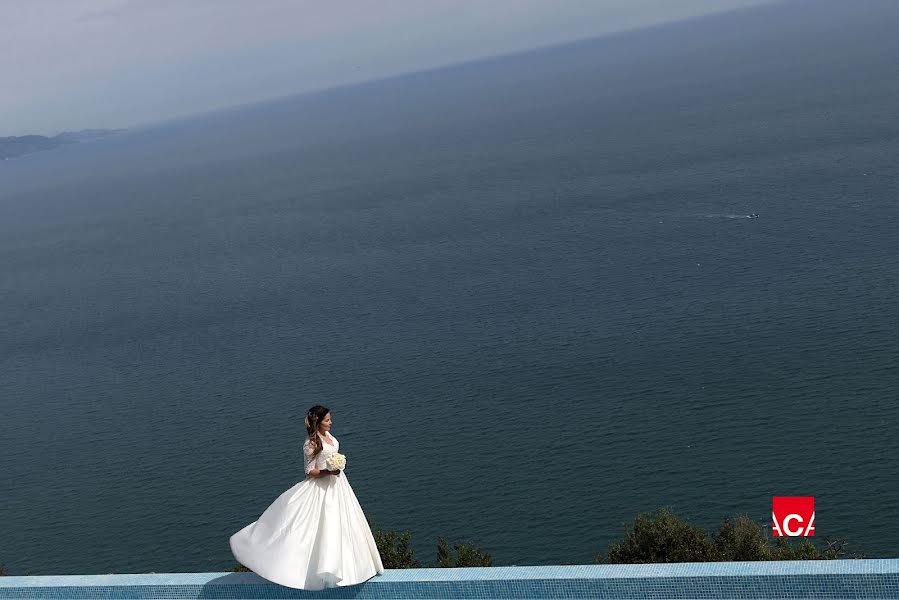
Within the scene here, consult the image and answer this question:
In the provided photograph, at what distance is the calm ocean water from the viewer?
3206 cm

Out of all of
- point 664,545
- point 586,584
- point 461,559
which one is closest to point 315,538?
point 586,584

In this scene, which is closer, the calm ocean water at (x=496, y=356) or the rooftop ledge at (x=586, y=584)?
the rooftop ledge at (x=586, y=584)

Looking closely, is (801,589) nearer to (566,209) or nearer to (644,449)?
(644,449)

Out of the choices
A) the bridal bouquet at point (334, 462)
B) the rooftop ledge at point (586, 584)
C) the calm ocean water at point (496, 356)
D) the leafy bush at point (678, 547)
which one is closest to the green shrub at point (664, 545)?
the leafy bush at point (678, 547)

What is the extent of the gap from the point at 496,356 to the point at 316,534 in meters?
37.1

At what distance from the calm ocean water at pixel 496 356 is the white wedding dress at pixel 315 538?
19967 millimetres

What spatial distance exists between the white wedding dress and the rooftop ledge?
40 centimetres

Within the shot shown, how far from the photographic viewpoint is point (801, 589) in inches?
332

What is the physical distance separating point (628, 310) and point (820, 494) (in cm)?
2068

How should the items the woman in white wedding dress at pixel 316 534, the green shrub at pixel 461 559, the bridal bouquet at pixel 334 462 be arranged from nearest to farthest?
1. the bridal bouquet at pixel 334 462
2. the woman in white wedding dress at pixel 316 534
3. the green shrub at pixel 461 559

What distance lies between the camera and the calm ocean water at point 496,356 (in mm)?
32062

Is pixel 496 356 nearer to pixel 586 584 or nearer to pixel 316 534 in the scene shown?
pixel 586 584

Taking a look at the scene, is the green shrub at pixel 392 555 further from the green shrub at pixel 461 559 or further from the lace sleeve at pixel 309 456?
the lace sleeve at pixel 309 456

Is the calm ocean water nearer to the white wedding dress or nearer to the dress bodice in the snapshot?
the white wedding dress
